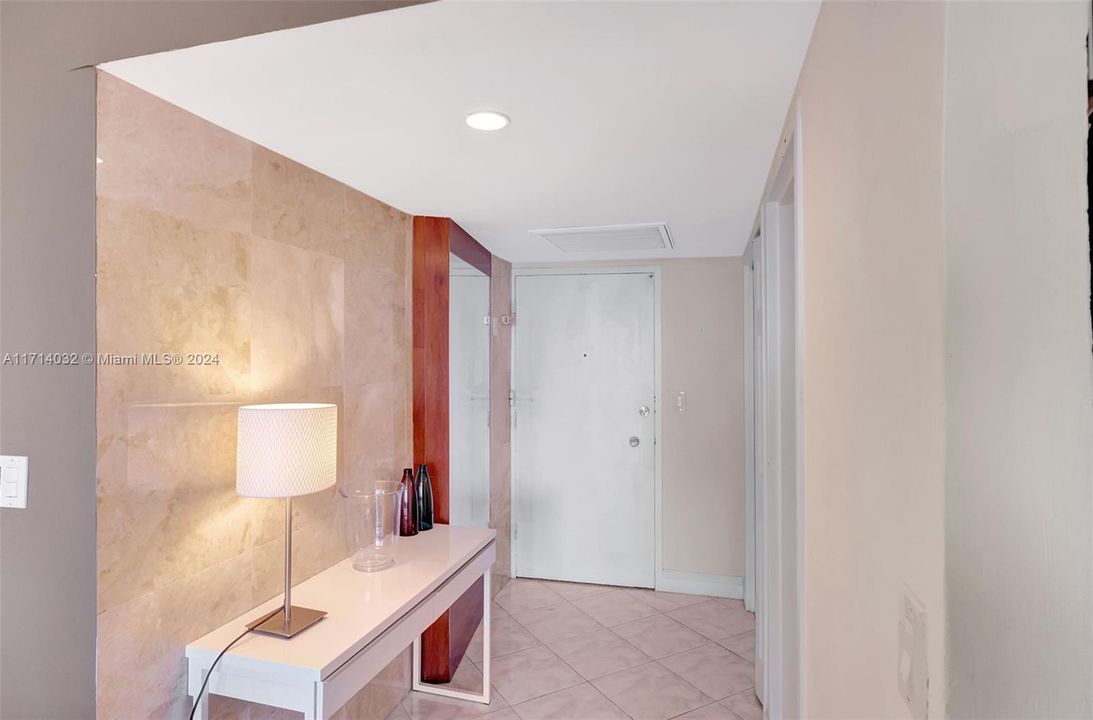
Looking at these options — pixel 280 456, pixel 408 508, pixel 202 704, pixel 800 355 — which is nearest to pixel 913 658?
pixel 800 355

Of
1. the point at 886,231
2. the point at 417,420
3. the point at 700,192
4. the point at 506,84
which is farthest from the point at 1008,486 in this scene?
the point at 417,420

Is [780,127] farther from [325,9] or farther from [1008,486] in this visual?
[1008,486]

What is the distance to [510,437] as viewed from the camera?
161 inches

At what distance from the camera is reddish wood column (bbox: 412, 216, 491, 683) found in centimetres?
271

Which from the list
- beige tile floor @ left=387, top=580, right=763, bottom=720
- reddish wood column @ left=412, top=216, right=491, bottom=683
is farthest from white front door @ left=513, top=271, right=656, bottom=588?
reddish wood column @ left=412, top=216, right=491, bottom=683

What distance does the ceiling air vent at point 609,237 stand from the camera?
2938 mm

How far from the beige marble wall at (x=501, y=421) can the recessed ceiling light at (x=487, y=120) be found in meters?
2.00

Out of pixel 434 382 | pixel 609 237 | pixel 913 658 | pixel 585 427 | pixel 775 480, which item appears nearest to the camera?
pixel 913 658

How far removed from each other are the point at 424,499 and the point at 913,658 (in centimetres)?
231

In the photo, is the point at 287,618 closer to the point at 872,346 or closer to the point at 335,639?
the point at 335,639

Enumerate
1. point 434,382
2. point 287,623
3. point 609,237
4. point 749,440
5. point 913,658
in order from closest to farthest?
1. point 913,658
2. point 287,623
3. point 434,382
4. point 609,237
5. point 749,440

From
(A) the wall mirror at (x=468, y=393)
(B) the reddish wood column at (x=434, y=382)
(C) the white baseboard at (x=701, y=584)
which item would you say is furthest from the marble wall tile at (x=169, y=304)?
(C) the white baseboard at (x=701, y=584)

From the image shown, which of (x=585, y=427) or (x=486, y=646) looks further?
(x=585, y=427)

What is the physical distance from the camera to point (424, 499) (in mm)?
2656
